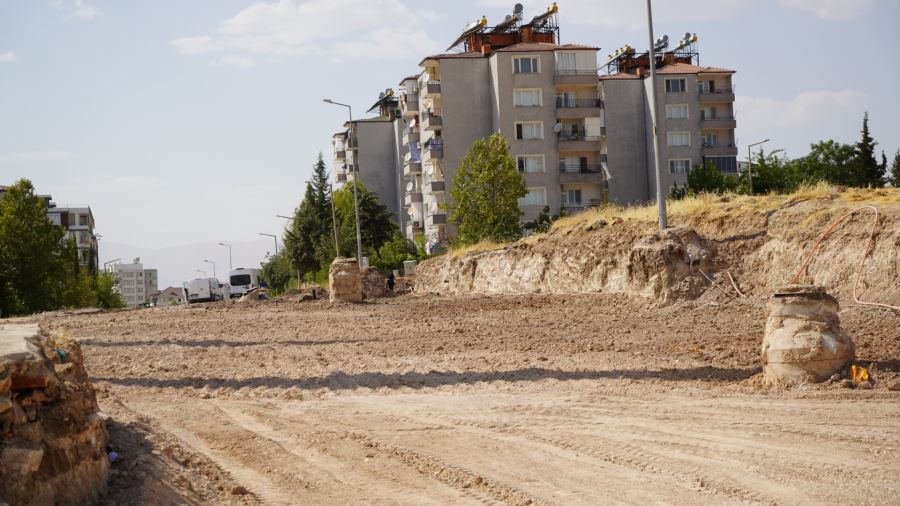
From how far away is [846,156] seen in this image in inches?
3541

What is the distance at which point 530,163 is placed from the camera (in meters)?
79.2

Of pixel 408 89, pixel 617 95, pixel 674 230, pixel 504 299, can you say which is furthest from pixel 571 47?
pixel 674 230

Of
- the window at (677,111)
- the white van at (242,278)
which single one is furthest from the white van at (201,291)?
the window at (677,111)

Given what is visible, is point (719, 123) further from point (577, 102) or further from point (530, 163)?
point (530, 163)

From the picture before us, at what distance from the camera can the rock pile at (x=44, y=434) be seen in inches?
Result: 224

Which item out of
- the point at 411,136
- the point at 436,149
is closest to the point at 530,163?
the point at 436,149

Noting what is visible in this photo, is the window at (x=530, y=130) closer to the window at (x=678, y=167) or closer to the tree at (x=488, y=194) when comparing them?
the window at (x=678, y=167)

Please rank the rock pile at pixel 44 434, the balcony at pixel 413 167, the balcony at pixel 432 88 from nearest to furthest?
1. the rock pile at pixel 44 434
2. the balcony at pixel 432 88
3. the balcony at pixel 413 167

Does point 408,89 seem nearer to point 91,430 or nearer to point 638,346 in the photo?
point 638,346

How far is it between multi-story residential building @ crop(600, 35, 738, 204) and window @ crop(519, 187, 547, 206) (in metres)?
5.84

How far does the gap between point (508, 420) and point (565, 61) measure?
7112cm

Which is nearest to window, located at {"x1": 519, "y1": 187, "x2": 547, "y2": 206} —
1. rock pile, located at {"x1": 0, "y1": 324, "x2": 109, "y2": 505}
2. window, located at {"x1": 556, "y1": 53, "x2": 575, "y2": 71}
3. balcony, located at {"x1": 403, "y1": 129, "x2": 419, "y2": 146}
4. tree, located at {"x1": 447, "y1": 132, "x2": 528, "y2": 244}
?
window, located at {"x1": 556, "y1": 53, "x2": 575, "y2": 71}

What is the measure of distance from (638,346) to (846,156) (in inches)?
3107

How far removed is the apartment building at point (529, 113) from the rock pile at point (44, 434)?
71.1m
